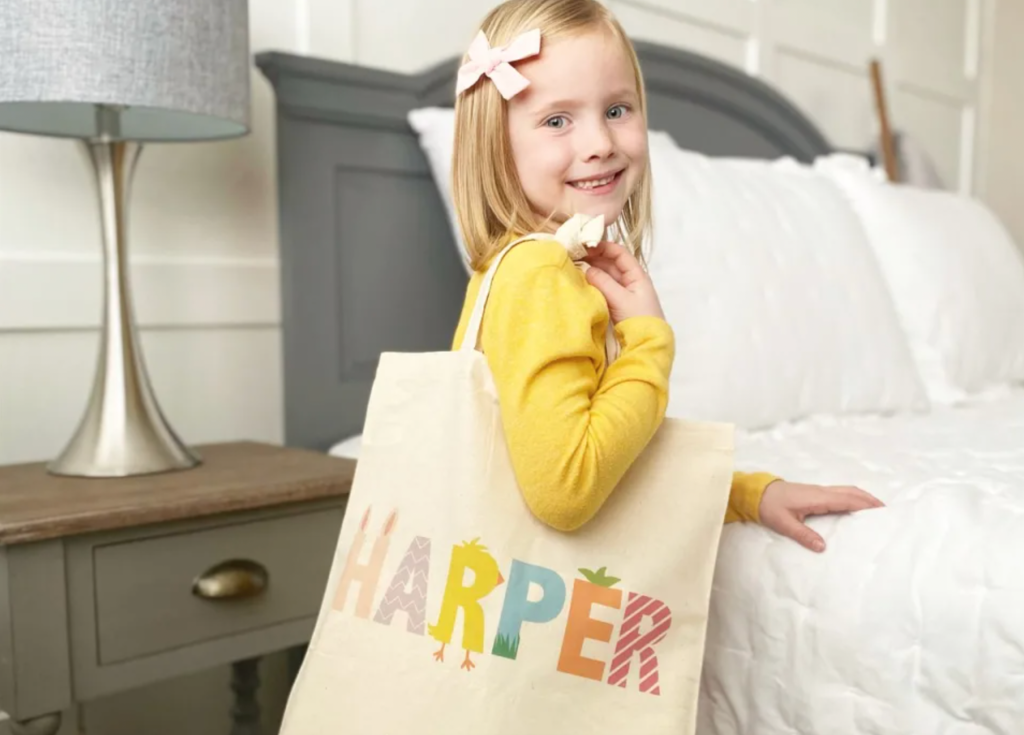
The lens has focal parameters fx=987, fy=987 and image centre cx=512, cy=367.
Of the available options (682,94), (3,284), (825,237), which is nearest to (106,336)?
(3,284)

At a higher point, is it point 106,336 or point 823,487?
point 106,336

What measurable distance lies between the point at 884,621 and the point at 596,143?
0.44m

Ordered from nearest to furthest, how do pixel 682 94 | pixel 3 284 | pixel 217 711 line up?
pixel 3 284, pixel 217 711, pixel 682 94

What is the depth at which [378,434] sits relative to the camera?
770mm

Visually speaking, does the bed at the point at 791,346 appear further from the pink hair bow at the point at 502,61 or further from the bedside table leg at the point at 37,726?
the bedside table leg at the point at 37,726

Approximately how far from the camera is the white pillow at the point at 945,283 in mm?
1702

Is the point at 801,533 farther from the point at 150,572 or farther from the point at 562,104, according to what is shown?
the point at 150,572

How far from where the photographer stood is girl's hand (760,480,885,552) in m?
0.86

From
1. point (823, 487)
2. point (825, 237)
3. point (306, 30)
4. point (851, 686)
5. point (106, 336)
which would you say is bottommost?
point (851, 686)

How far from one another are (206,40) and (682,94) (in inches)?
42.8

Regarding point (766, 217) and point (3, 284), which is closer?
point (3, 284)

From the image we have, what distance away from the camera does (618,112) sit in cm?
80

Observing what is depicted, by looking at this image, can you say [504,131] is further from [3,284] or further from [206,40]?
[3,284]

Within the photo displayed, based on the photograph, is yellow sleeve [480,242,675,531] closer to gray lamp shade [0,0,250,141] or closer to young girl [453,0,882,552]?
young girl [453,0,882,552]
